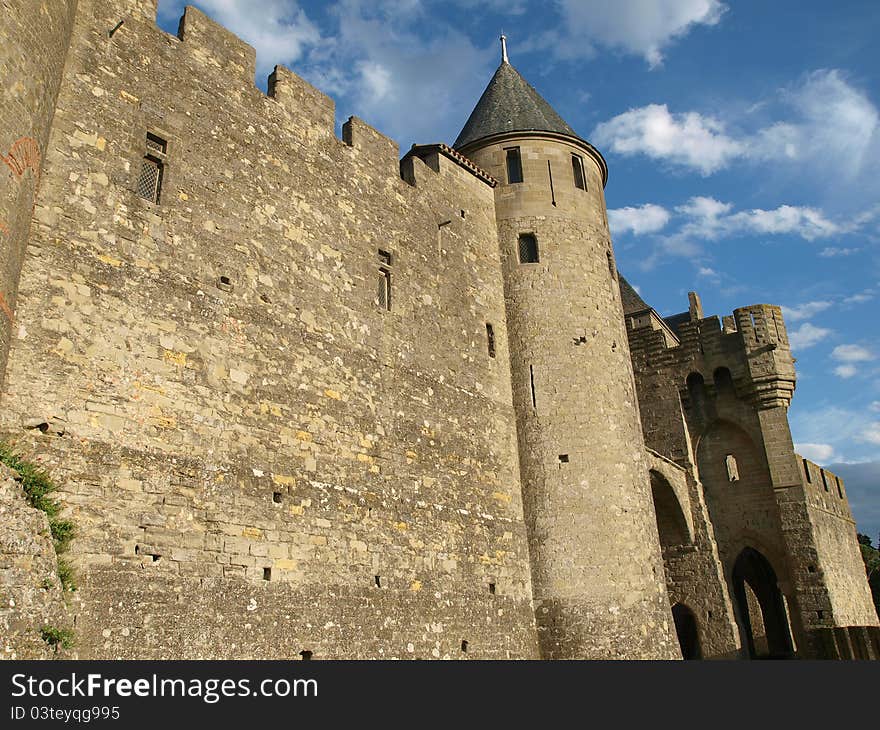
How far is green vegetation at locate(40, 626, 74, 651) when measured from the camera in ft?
22.7

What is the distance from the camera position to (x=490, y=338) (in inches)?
621

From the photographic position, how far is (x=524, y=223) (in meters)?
17.1

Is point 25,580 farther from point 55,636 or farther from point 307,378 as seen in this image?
point 307,378

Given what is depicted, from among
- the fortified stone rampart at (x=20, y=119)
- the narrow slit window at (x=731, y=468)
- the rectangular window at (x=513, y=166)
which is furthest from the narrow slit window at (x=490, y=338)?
the narrow slit window at (x=731, y=468)

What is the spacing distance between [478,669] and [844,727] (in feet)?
11.6

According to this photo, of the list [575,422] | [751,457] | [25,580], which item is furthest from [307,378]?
[751,457]

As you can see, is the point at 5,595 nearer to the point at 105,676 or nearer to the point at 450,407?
the point at 105,676

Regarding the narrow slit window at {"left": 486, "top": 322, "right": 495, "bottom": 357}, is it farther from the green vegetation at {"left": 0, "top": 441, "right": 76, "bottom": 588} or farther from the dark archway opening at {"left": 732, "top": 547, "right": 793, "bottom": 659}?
the dark archway opening at {"left": 732, "top": 547, "right": 793, "bottom": 659}

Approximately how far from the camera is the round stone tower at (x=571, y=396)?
14141 millimetres

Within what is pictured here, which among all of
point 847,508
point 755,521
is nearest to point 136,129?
point 755,521

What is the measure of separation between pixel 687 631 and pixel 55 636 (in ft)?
58.5

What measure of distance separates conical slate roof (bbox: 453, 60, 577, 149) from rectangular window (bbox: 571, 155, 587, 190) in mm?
575

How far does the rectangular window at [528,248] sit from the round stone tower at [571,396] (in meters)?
0.03

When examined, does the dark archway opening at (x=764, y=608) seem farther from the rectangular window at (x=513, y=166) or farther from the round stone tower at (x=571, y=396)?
the rectangular window at (x=513, y=166)
